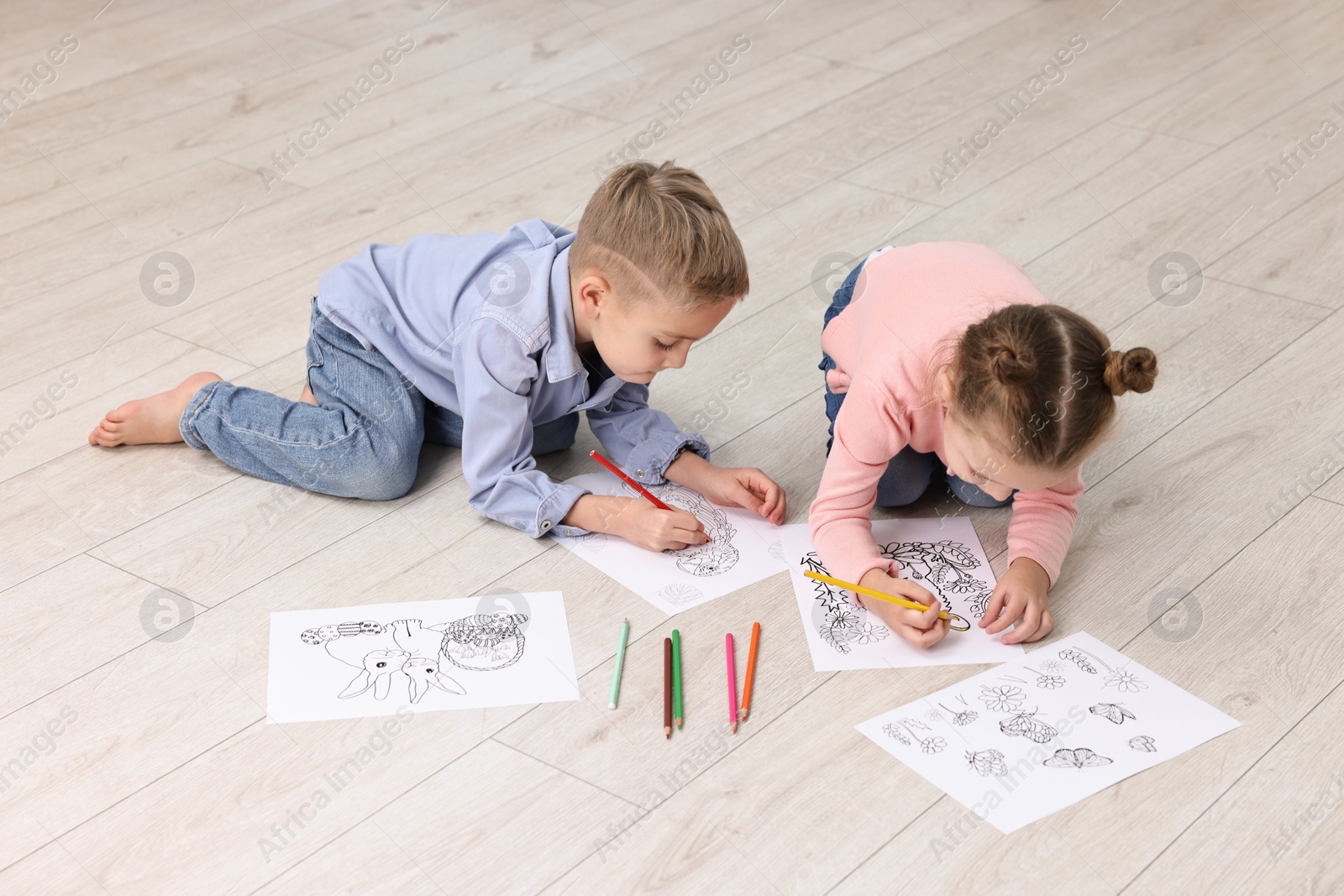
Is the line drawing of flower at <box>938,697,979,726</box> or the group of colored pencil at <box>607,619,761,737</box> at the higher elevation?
the group of colored pencil at <box>607,619,761,737</box>

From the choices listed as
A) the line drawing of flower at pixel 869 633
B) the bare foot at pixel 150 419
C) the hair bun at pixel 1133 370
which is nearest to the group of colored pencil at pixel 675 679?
the line drawing of flower at pixel 869 633

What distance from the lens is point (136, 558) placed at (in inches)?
57.8

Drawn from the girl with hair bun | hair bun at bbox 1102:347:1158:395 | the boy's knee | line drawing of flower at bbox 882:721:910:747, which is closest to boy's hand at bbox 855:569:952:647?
the girl with hair bun

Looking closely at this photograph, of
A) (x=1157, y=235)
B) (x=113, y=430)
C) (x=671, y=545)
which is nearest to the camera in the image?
(x=671, y=545)

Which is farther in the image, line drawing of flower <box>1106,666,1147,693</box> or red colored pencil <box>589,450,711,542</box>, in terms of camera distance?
red colored pencil <box>589,450,711,542</box>

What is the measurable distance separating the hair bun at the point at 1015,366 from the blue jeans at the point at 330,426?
26.8 inches

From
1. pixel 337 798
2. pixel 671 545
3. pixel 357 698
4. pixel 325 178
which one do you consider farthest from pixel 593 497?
pixel 325 178

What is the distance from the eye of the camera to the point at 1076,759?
1175 mm

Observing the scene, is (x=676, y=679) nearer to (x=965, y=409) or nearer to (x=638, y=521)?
(x=638, y=521)

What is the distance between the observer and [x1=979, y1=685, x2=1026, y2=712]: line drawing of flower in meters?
1.24

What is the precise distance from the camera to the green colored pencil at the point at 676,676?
1.24m

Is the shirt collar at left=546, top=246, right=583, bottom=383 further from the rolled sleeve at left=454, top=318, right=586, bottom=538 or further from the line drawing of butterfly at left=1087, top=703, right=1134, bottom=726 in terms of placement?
the line drawing of butterfly at left=1087, top=703, right=1134, bottom=726

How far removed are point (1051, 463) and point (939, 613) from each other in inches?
8.9

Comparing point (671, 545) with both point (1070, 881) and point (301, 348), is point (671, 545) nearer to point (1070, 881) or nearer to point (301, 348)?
point (1070, 881)
